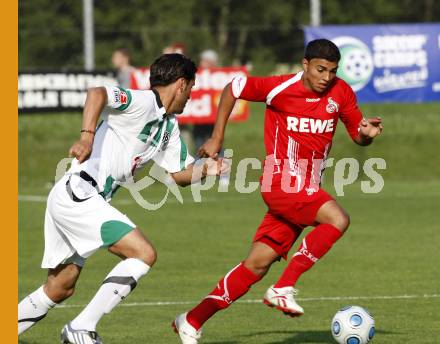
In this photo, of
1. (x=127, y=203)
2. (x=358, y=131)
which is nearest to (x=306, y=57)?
(x=358, y=131)

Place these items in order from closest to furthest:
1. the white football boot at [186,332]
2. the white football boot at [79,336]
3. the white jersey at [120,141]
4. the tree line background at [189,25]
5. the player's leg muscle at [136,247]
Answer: the white football boot at [79,336] < the player's leg muscle at [136,247] < the white jersey at [120,141] < the white football boot at [186,332] < the tree line background at [189,25]

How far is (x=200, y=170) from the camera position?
27.6 ft

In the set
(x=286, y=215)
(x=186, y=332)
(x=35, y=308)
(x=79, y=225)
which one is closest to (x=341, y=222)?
(x=286, y=215)

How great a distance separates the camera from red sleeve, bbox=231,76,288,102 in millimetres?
8898

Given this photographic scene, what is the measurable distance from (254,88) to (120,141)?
1.38m

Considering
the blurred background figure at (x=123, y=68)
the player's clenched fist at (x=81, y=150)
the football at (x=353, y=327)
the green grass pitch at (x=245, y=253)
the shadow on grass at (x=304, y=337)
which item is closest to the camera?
the player's clenched fist at (x=81, y=150)

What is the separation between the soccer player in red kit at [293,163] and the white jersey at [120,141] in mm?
613

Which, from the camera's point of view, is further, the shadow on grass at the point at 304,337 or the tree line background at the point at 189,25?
the tree line background at the point at 189,25

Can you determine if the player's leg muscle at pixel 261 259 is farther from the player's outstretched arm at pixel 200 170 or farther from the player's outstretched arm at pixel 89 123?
the player's outstretched arm at pixel 89 123

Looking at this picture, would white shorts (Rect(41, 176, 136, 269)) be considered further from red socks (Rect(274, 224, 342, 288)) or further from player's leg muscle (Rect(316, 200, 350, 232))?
player's leg muscle (Rect(316, 200, 350, 232))

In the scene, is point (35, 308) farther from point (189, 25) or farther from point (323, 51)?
point (189, 25)

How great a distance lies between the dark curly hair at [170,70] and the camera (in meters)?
8.09

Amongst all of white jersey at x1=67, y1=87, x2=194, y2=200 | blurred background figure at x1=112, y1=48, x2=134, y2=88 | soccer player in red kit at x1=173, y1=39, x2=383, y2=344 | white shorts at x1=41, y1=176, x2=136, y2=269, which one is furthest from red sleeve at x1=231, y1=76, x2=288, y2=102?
blurred background figure at x1=112, y1=48, x2=134, y2=88

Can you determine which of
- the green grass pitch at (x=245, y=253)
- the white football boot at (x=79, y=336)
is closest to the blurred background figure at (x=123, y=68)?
the green grass pitch at (x=245, y=253)
